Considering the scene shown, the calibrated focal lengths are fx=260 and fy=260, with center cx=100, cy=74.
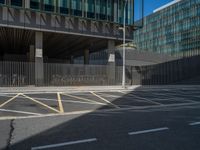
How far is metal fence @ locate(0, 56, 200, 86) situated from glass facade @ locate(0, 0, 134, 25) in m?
5.43

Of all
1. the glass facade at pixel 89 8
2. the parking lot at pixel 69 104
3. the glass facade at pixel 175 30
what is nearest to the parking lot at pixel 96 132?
the parking lot at pixel 69 104

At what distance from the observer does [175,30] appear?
8400 centimetres

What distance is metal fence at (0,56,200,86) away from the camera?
25.2m

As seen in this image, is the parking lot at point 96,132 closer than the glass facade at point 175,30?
Yes

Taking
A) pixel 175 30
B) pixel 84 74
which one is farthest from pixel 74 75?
pixel 175 30

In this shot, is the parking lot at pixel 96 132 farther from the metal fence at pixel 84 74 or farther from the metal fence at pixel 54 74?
the metal fence at pixel 84 74

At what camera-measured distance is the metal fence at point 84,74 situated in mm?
25234

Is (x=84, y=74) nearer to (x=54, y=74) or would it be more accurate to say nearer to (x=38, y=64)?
(x=54, y=74)

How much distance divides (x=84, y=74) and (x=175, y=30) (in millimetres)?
63154

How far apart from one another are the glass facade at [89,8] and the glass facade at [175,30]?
53.4 m

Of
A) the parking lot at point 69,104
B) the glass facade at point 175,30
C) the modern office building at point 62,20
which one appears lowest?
the parking lot at point 69,104

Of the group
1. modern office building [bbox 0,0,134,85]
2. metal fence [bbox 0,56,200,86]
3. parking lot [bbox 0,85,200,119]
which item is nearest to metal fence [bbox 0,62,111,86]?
metal fence [bbox 0,56,200,86]

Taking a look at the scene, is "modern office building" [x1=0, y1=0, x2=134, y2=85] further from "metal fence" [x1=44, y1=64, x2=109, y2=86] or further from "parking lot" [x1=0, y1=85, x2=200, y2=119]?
"parking lot" [x1=0, y1=85, x2=200, y2=119]

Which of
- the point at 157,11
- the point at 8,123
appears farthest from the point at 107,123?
the point at 157,11
